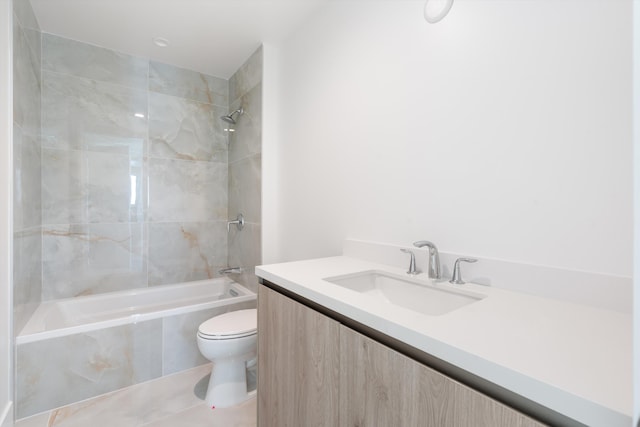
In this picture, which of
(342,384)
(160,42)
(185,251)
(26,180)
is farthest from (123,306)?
(342,384)

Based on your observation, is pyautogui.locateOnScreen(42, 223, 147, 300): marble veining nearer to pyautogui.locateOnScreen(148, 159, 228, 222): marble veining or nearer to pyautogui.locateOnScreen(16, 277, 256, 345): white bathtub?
pyautogui.locateOnScreen(16, 277, 256, 345): white bathtub

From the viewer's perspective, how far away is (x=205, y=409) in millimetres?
1696

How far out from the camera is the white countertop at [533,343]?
0.44 metres

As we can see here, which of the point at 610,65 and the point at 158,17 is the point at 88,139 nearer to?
the point at 158,17

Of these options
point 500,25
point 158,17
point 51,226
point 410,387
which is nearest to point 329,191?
point 500,25

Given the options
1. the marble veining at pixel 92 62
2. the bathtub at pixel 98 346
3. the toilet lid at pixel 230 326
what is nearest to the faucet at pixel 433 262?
the toilet lid at pixel 230 326

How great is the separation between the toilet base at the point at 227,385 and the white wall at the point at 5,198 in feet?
3.21

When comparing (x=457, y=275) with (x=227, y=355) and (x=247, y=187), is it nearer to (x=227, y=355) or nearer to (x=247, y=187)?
(x=227, y=355)

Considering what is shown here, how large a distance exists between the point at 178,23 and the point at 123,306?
2.26 meters

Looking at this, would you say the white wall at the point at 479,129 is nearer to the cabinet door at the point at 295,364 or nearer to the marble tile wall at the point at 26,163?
the cabinet door at the point at 295,364

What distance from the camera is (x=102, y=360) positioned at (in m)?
1.82

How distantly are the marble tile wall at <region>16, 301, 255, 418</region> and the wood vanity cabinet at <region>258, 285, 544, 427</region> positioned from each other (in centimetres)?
106

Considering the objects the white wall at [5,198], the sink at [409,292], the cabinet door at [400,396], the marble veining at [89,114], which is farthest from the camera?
the marble veining at [89,114]

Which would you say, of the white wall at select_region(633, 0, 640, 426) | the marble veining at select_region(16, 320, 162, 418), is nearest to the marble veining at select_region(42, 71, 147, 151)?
the marble veining at select_region(16, 320, 162, 418)
